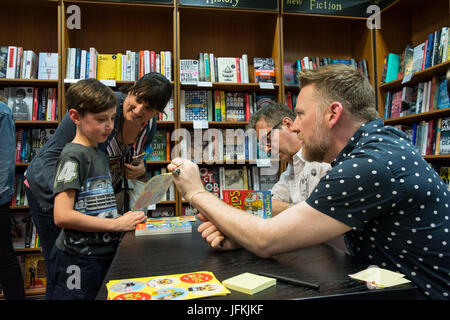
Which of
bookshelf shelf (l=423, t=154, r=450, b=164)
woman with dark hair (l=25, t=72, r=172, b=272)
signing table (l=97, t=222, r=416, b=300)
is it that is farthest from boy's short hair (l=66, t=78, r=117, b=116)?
bookshelf shelf (l=423, t=154, r=450, b=164)

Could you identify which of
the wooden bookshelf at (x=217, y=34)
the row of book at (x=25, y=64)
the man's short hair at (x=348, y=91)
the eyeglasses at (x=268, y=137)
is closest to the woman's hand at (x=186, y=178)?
the man's short hair at (x=348, y=91)

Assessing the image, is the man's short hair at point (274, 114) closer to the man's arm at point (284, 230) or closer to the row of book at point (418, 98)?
the man's arm at point (284, 230)

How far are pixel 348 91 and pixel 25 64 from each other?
2.81 m

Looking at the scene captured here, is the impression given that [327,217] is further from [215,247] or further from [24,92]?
[24,92]

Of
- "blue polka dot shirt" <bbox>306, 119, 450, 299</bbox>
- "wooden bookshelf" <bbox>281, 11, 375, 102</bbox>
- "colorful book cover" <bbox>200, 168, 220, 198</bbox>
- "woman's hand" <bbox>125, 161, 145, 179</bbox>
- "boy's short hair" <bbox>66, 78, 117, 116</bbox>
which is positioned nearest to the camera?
"blue polka dot shirt" <bbox>306, 119, 450, 299</bbox>

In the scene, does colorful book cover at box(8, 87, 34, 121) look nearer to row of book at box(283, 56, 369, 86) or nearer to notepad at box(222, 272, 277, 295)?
row of book at box(283, 56, 369, 86)

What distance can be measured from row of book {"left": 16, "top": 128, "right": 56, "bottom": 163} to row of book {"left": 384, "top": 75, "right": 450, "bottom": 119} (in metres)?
3.10

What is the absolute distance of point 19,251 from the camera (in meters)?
2.75

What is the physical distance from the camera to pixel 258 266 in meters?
0.78

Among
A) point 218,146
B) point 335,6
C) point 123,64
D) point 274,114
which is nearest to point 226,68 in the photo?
point 218,146

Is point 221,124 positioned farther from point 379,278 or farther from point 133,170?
point 379,278

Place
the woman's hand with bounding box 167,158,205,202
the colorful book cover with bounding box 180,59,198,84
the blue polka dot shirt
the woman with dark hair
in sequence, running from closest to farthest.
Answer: the blue polka dot shirt, the woman's hand with bounding box 167,158,205,202, the woman with dark hair, the colorful book cover with bounding box 180,59,198,84

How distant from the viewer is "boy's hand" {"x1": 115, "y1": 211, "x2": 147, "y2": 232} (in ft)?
3.98
